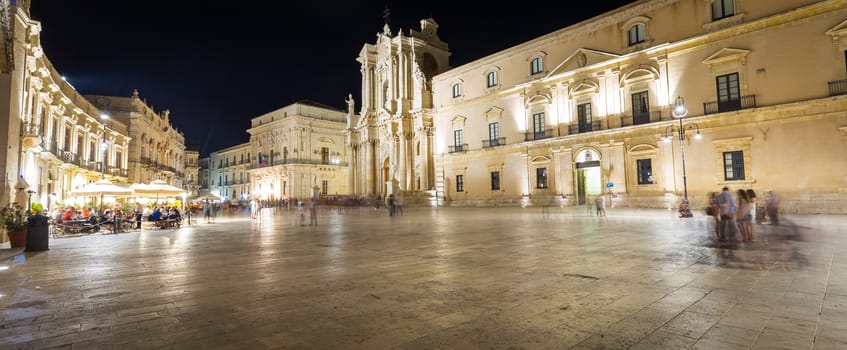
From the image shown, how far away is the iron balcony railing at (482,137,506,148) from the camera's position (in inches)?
1292

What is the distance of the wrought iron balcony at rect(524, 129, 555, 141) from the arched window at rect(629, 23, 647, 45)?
759 cm

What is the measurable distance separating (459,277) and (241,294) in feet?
9.06

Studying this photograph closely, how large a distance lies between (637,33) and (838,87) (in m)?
10.2

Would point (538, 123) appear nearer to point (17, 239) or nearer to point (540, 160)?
point (540, 160)

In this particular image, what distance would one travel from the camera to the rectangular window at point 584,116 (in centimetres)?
2789

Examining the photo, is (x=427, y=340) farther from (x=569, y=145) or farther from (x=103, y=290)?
(x=569, y=145)

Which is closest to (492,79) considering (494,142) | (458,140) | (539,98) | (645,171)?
(539,98)

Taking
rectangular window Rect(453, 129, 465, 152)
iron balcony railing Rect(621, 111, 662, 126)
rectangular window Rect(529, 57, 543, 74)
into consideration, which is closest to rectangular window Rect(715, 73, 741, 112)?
iron balcony railing Rect(621, 111, 662, 126)

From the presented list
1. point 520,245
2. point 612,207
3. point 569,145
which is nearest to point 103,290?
point 520,245

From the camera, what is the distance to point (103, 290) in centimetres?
516

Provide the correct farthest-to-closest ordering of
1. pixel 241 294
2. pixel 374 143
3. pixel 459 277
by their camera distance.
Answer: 1. pixel 374 143
2. pixel 459 277
3. pixel 241 294

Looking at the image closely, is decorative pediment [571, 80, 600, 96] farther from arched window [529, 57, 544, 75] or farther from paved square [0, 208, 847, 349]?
paved square [0, 208, 847, 349]

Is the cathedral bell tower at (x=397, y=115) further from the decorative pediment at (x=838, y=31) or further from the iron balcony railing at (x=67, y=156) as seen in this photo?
the decorative pediment at (x=838, y=31)

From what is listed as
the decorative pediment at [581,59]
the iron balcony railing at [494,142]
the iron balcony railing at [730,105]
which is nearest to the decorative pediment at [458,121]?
the iron balcony railing at [494,142]
